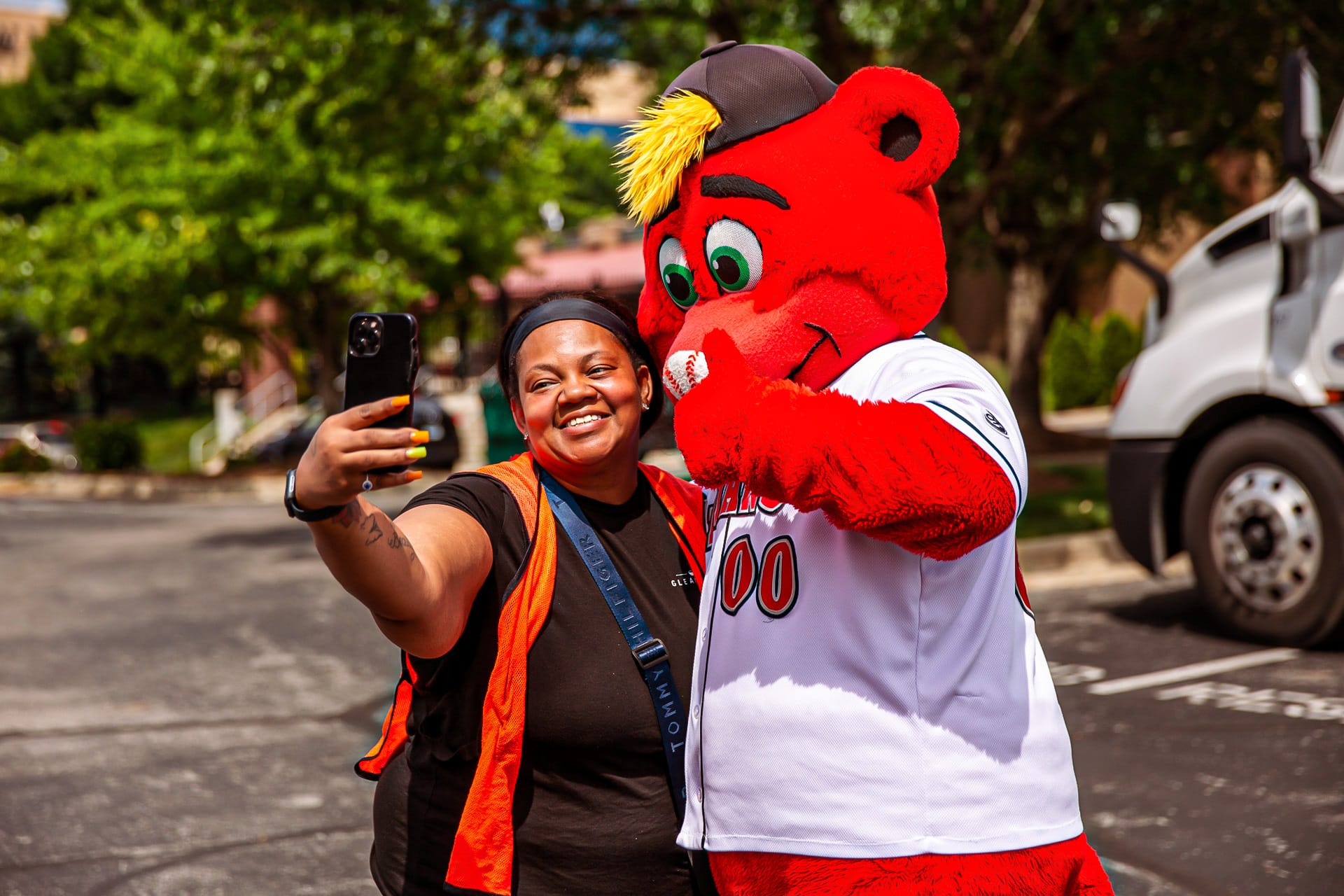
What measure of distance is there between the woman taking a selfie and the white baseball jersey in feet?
0.96

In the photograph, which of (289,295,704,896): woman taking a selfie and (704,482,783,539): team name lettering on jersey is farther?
(289,295,704,896): woman taking a selfie

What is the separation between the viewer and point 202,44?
10.5m

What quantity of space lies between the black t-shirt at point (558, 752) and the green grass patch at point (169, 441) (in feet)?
77.1

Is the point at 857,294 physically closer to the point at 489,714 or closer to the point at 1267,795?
the point at 489,714

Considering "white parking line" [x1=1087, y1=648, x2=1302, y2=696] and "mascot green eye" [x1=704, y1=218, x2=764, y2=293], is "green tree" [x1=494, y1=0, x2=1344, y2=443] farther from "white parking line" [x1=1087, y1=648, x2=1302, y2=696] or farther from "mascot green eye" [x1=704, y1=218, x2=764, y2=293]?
"mascot green eye" [x1=704, y1=218, x2=764, y2=293]

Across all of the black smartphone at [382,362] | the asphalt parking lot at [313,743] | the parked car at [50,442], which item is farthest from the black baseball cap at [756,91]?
the parked car at [50,442]

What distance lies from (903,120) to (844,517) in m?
0.70

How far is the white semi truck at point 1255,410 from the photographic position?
561 centimetres

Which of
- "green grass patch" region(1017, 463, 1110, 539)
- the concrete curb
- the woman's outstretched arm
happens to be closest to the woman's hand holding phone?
the woman's outstretched arm

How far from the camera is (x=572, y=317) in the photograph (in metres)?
2.27

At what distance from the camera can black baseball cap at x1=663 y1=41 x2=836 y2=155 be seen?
2029 millimetres

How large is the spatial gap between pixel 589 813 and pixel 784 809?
1.59 feet

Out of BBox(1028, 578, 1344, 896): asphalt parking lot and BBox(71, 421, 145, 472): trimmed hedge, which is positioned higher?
BBox(1028, 578, 1344, 896): asphalt parking lot

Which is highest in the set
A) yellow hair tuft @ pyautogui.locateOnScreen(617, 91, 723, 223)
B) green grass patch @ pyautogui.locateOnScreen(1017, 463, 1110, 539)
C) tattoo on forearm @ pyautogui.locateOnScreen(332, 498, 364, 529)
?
yellow hair tuft @ pyautogui.locateOnScreen(617, 91, 723, 223)
